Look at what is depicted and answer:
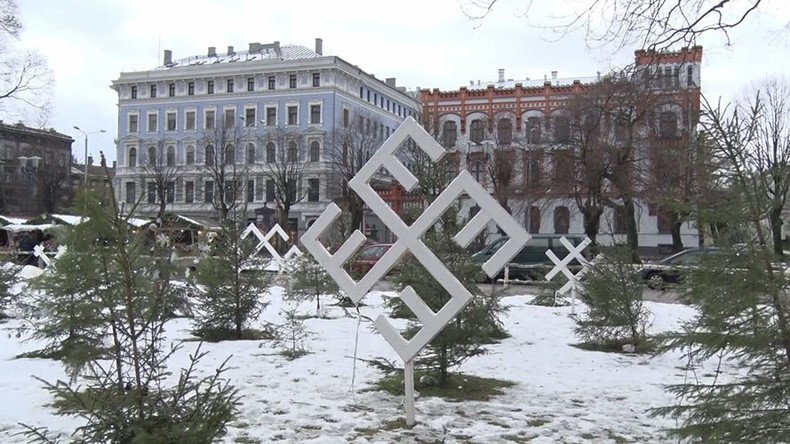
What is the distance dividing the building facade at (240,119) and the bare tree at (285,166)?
5.1 inches

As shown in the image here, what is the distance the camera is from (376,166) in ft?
17.2

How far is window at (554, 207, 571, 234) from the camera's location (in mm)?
42875

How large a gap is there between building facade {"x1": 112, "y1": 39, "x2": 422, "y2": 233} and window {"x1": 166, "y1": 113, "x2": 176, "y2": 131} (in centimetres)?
9

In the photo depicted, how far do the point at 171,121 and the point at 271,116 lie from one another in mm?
9311

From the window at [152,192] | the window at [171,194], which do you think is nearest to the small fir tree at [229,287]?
the window at [152,192]

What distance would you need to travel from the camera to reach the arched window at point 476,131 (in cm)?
4662

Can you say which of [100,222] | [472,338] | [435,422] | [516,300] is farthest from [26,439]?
[516,300]

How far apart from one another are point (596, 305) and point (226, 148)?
1805 inches

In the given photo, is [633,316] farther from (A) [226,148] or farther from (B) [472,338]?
(A) [226,148]

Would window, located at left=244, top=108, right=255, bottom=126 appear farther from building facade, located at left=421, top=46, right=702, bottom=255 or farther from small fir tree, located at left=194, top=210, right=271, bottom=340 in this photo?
small fir tree, located at left=194, top=210, right=271, bottom=340

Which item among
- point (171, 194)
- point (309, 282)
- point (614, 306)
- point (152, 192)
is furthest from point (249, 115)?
point (614, 306)

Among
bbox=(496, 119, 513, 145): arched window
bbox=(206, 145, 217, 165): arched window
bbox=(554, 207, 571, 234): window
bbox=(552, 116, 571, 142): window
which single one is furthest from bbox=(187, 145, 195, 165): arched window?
bbox=(552, 116, 571, 142): window

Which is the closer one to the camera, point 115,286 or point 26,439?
point 115,286

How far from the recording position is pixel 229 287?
362 inches
